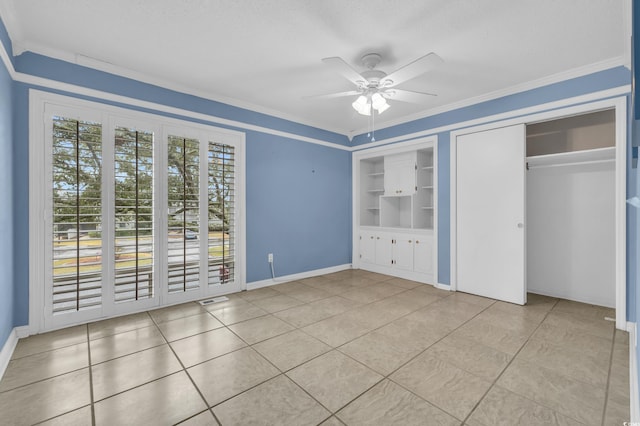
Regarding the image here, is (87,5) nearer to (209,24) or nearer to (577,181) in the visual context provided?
(209,24)

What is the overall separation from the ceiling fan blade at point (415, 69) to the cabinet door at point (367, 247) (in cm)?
307

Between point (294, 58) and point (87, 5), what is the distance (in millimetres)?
1640

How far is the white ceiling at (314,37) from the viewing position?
6.95 feet

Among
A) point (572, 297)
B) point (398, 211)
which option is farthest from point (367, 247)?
point (572, 297)

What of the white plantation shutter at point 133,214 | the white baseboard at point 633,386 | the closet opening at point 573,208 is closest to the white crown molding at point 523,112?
the closet opening at point 573,208

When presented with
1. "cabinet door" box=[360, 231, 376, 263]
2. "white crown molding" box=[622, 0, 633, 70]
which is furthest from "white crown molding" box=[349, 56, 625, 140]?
"cabinet door" box=[360, 231, 376, 263]

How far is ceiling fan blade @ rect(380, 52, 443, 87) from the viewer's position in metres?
2.19

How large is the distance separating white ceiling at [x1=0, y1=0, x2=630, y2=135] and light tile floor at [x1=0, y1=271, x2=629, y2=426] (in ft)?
8.65

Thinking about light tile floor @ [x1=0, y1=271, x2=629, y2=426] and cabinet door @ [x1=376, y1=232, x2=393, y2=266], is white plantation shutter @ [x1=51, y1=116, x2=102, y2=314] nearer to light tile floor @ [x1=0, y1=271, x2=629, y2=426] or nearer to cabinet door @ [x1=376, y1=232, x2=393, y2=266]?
light tile floor @ [x1=0, y1=271, x2=629, y2=426]

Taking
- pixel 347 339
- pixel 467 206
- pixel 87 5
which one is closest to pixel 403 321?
pixel 347 339

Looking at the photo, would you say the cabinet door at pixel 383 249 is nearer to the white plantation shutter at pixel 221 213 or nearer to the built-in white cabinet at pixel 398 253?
the built-in white cabinet at pixel 398 253

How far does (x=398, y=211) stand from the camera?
557cm

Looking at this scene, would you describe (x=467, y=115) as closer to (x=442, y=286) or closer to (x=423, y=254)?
(x=423, y=254)

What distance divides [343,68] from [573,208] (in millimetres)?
3418
